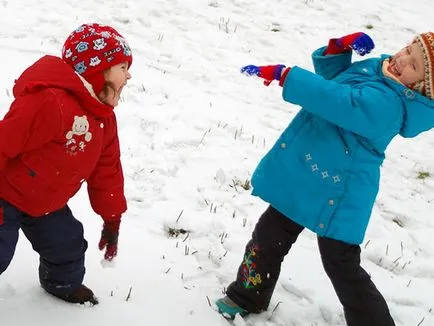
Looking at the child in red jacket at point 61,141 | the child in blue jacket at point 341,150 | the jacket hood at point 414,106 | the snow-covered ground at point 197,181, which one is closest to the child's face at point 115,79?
the child in red jacket at point 61,141

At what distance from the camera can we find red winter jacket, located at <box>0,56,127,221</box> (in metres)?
2.33

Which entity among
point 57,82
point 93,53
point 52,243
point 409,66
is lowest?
point 52,243

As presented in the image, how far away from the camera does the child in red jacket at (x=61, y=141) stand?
92.7 inches

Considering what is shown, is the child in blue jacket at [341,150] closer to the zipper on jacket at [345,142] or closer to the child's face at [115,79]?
the zipper on jacket at [345,142]

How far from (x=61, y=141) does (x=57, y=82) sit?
0.90 feet

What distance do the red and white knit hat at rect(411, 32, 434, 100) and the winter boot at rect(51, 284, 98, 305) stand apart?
2169 millimetres

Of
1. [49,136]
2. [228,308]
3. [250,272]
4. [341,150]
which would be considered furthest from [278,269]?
[49,136]

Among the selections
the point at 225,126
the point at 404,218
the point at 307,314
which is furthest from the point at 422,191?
the point at 307,314

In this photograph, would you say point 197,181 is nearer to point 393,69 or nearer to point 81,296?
point 81,296

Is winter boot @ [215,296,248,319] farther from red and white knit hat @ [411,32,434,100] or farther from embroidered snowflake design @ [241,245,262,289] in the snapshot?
red and white knit hat @ [411,32,434,100]

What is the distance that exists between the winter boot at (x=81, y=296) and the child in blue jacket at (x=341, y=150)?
Answer: 1.01m

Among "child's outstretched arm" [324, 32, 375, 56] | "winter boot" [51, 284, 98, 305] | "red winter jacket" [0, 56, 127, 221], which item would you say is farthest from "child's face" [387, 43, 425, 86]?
"winter boot" [51, 284, 98, 305]

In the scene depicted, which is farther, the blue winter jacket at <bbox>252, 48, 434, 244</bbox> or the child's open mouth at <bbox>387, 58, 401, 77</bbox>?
the child's open mouth at <bbox>387, 58, 401, 77</bbox>

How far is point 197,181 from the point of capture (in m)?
4.80
